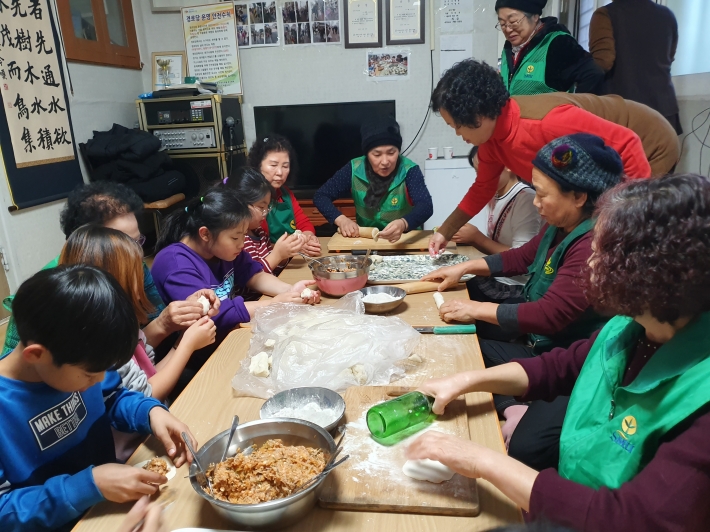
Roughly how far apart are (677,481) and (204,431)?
0.84 m

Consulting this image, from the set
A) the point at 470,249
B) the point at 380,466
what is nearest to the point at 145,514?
the point at 380,466

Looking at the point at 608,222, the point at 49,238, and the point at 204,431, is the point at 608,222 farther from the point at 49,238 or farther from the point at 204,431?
the point at 49,238

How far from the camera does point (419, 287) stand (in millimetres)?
1842

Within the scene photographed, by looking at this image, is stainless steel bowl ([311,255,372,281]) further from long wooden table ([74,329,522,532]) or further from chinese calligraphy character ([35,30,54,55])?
chinese calligraphy character ([35,30,54,55])

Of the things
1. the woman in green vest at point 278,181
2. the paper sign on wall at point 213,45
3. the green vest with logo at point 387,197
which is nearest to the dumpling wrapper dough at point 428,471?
the woman in green vest at point 278,181

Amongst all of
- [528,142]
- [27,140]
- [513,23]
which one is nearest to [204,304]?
[528,142]

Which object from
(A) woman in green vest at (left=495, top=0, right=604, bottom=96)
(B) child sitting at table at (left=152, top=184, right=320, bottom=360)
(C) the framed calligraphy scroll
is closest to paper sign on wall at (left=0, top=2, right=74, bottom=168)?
(C) the framed calligraphy scroll

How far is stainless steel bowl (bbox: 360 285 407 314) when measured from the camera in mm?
1612

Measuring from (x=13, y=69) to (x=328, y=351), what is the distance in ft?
9.90

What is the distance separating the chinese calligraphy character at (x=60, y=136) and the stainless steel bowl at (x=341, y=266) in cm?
250

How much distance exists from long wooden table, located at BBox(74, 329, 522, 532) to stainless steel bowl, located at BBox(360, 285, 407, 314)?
21 cm

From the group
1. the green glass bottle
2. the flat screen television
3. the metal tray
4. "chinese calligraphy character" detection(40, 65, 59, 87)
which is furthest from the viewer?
the flat screen television

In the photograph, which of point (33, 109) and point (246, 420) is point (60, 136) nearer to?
point (33, 109)

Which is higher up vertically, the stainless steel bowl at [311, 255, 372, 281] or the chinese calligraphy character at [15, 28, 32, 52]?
the chinese calligraphy character at [15, 28, 32, 52]
